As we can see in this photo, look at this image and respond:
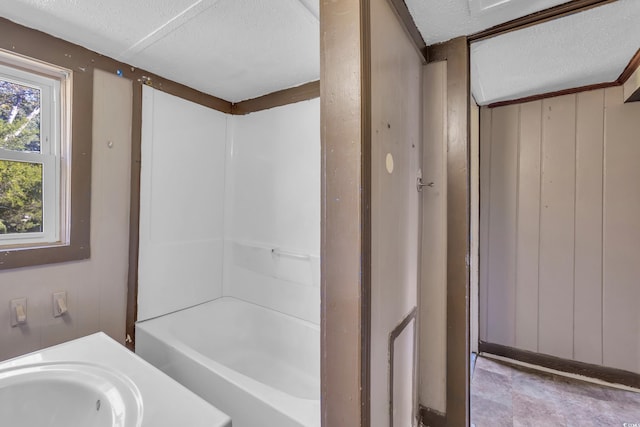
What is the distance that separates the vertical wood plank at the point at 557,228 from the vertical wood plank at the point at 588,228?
0.03 m

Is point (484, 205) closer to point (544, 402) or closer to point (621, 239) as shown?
point (621, 239)

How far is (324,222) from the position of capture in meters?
0.92

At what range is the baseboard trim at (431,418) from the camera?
1.50 m

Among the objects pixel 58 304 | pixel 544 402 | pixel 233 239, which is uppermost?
pixel 233 239

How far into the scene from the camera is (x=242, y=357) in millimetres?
2121

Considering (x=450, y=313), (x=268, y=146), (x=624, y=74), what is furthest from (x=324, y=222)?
(x=624, y=74)

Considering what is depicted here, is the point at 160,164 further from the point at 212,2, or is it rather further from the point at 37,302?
the point at 212,2

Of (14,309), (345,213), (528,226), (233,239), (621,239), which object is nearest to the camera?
(345,213)

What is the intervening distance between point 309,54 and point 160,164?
47.5 inches

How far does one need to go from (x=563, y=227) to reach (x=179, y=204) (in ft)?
9.01

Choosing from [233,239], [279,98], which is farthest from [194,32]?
[233,239]

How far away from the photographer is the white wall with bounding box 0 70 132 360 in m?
1.46

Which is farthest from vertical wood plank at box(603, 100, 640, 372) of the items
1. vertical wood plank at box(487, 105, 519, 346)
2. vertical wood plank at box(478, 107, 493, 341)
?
vertical wood plank at box(478, 107, 493, 341)

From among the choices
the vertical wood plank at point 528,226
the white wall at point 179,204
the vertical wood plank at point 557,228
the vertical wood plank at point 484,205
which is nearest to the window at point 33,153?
the white wall at point 179,204
